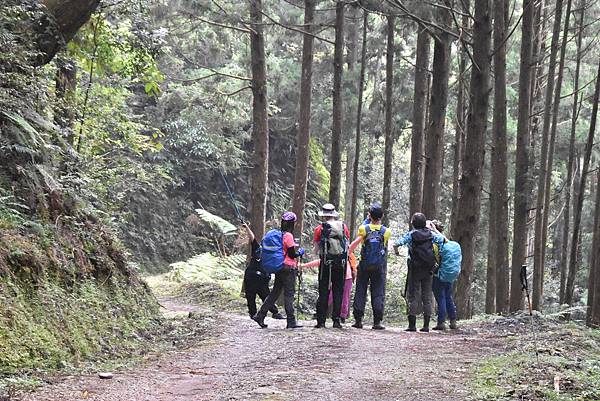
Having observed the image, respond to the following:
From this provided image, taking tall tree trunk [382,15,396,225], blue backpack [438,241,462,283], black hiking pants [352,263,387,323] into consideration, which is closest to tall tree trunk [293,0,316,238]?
tall tree trunk [382,15,396,225]

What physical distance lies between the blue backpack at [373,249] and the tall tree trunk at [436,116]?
4305 mm

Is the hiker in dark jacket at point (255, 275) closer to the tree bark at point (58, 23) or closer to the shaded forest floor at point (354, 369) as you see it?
the shaded forest floor at point (354, 369)

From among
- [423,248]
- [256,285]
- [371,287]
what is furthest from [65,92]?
[423,248]

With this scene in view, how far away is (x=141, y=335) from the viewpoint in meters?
8.86

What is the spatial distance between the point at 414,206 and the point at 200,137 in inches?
544

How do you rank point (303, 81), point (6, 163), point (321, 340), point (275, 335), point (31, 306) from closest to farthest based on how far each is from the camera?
point (31, 306) → point (6, 163) → point (321, 340) → point (275, 335) → point (303, 81)

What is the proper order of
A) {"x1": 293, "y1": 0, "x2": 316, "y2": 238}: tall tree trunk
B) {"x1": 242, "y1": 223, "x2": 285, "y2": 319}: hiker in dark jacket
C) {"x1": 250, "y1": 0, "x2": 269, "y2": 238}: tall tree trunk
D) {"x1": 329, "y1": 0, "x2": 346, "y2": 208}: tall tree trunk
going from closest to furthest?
{"x1": 242, "y1": 223, "x2": 285, "y2": 319}: hiker in dark jacket, {"x1": 329, "y1": 0, "x2": 346, "y2": 208}: tall tree trunk, {"x1": 250, "y1": 0, "x2": 269, "y2": 238}: tall tree trunk, {"x1": 293, "y1": 0, "x2": 316, "y2": 238}: tall tree trunk

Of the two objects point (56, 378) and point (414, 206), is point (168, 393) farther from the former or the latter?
point (414, 206)

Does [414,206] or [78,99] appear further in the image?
[414,206]

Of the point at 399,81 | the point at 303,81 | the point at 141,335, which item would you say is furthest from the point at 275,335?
the point at 399,81

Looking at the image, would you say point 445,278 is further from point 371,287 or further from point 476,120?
point 476,120

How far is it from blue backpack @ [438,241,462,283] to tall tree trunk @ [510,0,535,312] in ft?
11.0

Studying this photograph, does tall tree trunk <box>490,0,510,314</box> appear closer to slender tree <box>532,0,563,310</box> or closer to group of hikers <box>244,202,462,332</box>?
slender tree <box>532,0,563,310</box>

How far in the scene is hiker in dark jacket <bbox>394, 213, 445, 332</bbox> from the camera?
10.5m
